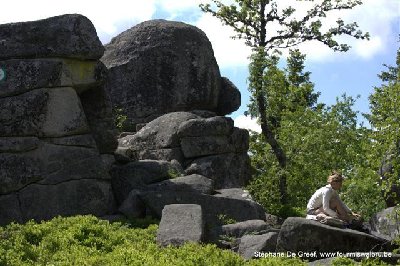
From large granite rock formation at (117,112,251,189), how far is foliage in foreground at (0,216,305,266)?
857 cm

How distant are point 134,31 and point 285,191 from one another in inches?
478

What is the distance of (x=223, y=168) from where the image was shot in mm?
29531

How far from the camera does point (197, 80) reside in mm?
35250

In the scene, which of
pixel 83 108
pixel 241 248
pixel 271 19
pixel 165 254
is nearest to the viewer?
Result: pixel 165 254

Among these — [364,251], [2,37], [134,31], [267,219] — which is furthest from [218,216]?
[134,31]

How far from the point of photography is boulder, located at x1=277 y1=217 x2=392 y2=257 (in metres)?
15.7

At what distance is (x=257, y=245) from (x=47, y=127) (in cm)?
1041

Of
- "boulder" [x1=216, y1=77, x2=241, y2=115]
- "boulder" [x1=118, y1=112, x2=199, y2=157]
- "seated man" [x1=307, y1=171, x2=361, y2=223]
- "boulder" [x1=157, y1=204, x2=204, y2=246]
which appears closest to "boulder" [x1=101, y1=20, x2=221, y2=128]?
"boulder" [x1=216, y1=77, x2=241, y2=115]

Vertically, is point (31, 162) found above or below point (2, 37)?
below

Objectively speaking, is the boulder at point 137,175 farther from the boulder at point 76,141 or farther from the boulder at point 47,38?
the boulder at point 47,38

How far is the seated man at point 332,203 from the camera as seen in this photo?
16930mm

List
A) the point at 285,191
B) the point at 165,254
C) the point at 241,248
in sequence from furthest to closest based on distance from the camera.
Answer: the point at 285,191
the point at 241,248
the point at 165,254

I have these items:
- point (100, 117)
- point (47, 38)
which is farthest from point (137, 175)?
point (47, 38)

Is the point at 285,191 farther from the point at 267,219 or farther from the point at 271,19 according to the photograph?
the point at 271,19
